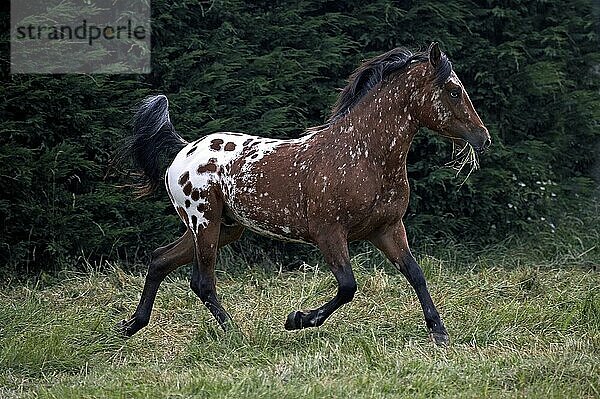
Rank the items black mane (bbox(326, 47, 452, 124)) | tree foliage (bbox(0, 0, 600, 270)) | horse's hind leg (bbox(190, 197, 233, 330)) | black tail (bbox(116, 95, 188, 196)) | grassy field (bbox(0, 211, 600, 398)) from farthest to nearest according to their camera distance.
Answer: tree foliage (bbox(0, 0, 600, 270)) < black tail (bbox(116, 95, 188, 196)) < horse's hind leg (bbox(190, 197, 233, 330)) < black mane (bbox(326, 47, 452, 124)) < grassy field (bbox(0, 211, 600, 398))

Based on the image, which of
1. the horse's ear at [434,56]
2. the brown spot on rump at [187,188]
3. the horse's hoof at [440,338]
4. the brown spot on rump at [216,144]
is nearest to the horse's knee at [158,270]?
the brown spot on rump at [187,188]

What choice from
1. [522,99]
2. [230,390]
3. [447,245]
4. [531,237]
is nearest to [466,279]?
[447,245]

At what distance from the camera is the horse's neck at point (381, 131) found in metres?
6.10

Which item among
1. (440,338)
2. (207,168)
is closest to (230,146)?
(207,168)

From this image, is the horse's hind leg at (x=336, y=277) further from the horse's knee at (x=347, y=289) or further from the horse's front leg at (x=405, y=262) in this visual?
the horse's front leg at (x=405, y=262)

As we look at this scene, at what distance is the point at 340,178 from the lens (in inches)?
237

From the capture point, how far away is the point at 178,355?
5.98m

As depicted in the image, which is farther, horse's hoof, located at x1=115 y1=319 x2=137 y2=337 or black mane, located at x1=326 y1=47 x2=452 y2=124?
horse's hoof, located at x1=115 y1=319 x2=137 y2=337

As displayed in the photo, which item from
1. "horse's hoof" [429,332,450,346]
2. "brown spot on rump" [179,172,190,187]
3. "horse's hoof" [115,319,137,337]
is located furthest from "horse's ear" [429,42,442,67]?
"horse's hoof" [115,319,137,337]

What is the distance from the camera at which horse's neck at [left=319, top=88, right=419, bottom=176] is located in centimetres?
610

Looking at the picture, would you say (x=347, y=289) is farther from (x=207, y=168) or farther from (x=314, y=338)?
(x=207, y=168)

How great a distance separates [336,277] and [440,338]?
0.75m

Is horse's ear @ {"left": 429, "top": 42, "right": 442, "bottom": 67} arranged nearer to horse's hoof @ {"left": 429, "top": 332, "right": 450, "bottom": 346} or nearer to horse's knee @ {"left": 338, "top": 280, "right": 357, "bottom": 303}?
horse's knee @ {"left": 338, "top": 280, "right": 357, "bottom": 303}

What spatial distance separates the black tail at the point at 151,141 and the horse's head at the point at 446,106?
185 centimetres
